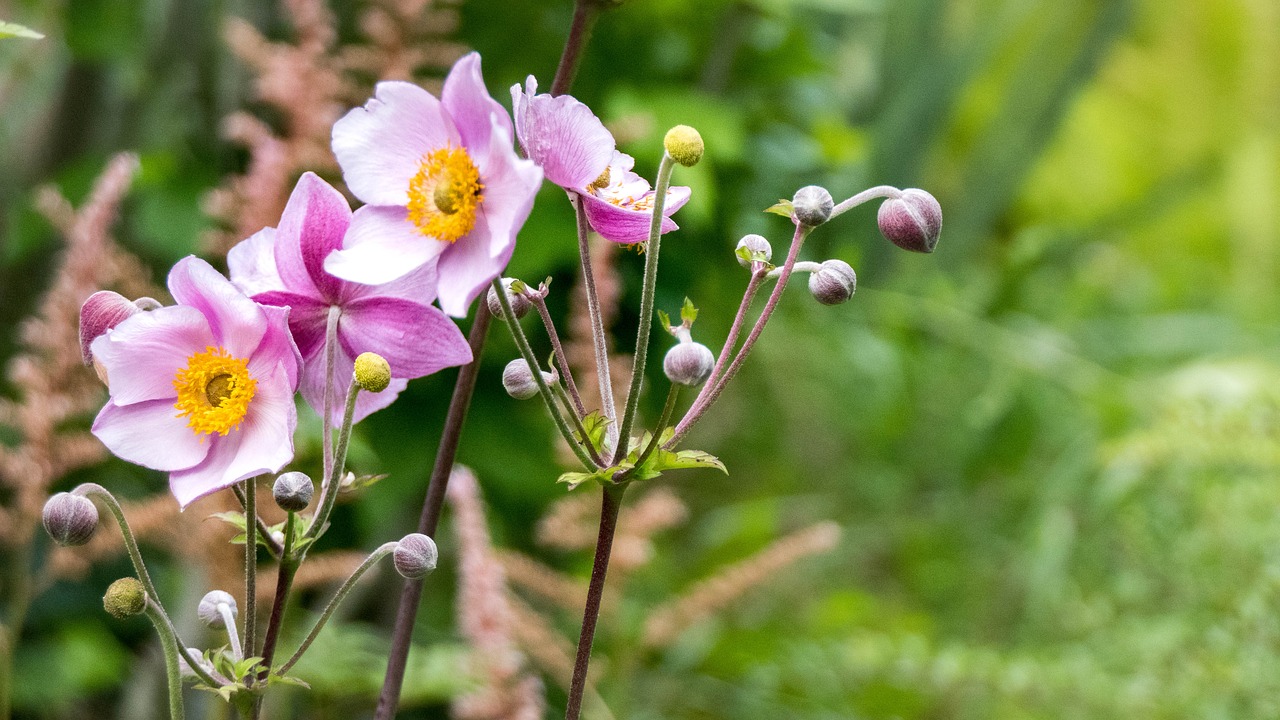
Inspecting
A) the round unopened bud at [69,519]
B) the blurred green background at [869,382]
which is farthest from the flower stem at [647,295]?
the blurred green background at [869,382]

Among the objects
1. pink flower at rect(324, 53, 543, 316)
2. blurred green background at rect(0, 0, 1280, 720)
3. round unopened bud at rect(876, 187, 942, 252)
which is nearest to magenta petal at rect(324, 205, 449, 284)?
pink flower at rect(324, 53, 543, 316)

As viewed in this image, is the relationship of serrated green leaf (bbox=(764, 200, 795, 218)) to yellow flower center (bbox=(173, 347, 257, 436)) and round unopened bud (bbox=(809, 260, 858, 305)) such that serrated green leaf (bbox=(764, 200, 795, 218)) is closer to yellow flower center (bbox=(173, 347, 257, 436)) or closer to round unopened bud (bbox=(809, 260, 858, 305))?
round unopened bud (bbox=(809, 260, 858, 305))

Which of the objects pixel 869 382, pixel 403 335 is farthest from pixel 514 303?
pixel 869 382

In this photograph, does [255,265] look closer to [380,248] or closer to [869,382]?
[380,248]

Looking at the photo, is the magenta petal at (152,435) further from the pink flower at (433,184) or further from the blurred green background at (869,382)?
the blurred green background at (869,382)

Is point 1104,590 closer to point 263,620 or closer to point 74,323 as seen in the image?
point 263,620

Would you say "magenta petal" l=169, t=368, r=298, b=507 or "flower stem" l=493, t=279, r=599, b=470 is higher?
"flower stem" l=493, t=279, r=599, b=470
